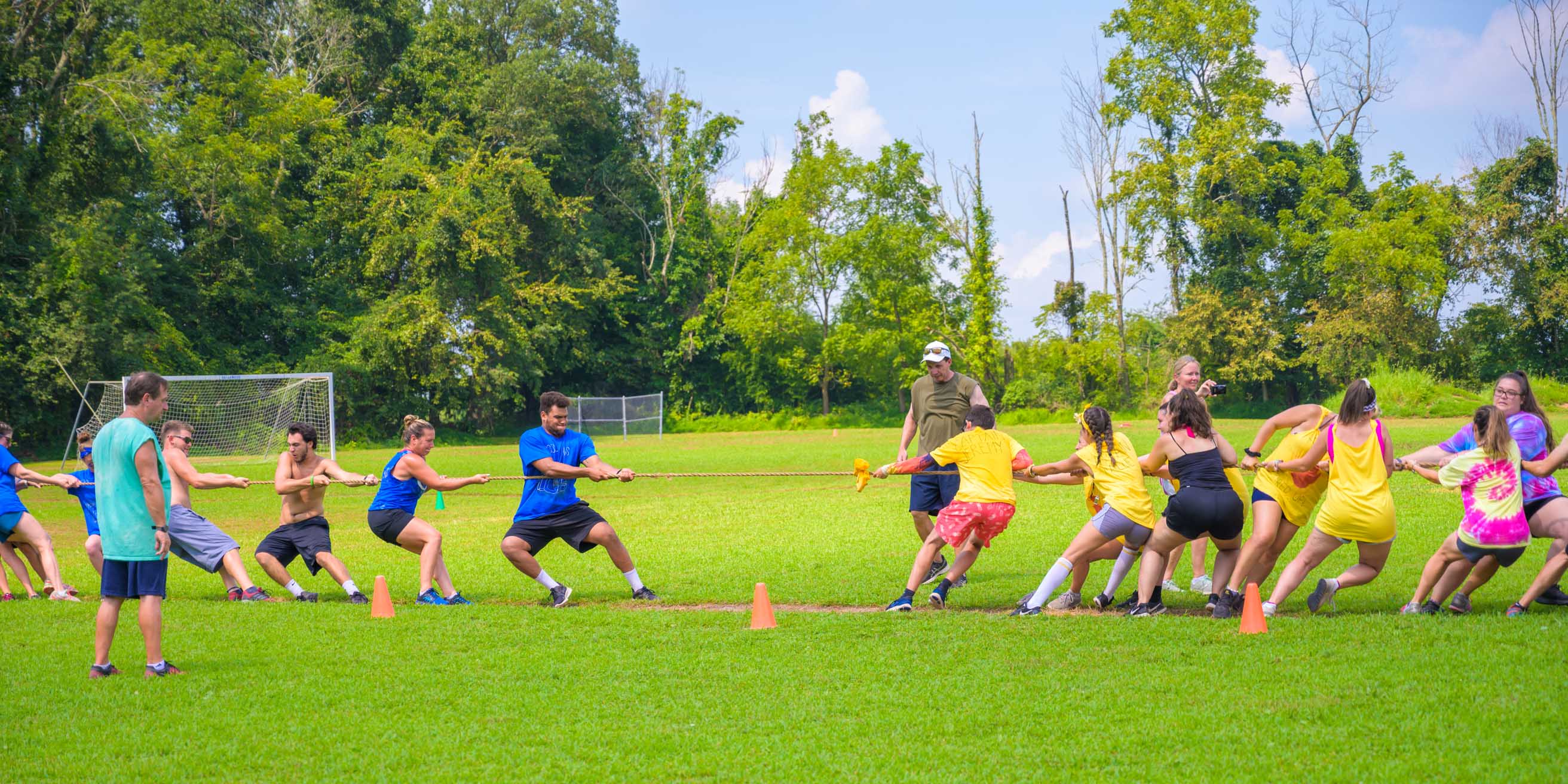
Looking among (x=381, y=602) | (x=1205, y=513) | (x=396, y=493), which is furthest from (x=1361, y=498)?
(x=396, y=493)

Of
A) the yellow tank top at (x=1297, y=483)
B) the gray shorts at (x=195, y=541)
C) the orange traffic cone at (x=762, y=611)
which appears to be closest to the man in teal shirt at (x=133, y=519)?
the gray shorts at (x=195, y=541)

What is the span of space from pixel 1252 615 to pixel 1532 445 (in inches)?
98.2

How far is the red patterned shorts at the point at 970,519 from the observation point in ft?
28.6

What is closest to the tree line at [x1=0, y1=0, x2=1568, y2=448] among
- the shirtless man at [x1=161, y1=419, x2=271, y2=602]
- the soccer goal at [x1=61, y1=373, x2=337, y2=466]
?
the soccer goal at [x1=61, y1=373, x2=337, y2=466]

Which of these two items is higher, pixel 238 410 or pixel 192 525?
pixel 238 410

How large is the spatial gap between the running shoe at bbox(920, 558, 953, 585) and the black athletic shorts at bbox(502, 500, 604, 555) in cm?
308

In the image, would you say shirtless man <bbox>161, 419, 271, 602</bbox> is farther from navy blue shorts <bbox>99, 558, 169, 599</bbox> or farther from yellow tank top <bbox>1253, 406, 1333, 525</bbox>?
yellow tank top <bbox>1253, 406, 1333, 525</bbox>

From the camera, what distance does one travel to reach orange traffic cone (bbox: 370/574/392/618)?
9117 mm

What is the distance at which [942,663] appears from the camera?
6.89 metres

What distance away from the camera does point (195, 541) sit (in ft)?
32.8

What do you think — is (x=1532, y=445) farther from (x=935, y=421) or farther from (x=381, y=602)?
(x=381, y=602)

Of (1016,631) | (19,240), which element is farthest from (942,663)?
(19,240)

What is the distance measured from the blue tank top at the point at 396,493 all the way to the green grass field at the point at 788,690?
0.91m

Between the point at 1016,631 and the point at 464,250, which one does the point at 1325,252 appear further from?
the point at 1016,631
